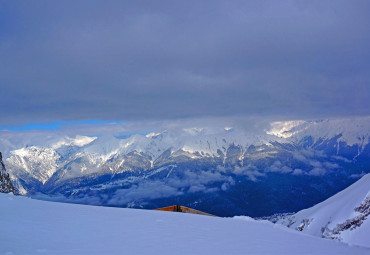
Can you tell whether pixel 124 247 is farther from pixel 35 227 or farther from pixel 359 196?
pixel 359 196

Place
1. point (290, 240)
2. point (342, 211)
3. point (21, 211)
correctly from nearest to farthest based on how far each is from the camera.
Answer: point (290, 240) < point (21, 211) < point (342, 211)

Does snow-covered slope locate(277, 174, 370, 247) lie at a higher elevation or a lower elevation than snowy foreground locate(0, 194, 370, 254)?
lower

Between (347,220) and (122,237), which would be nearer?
(122,237)

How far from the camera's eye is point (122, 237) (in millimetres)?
15031

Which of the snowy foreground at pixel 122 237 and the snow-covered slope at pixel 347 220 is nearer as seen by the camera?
the snowy foreground at pixel 122 237

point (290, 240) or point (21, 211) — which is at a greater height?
point (21, 211)

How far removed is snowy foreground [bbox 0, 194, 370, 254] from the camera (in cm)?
1242

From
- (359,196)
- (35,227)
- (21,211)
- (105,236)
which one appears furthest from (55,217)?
(359,196)

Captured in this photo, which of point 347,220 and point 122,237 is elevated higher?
point 122,237

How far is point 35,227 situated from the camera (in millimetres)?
15031

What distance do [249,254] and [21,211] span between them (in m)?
14.5

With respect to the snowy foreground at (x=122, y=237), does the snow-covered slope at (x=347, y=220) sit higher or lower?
lower

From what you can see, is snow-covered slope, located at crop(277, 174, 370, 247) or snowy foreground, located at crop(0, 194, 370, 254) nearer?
snowy foreground, located at crop(0, 194, 370, 254)

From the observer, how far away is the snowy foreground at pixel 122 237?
12422mm
